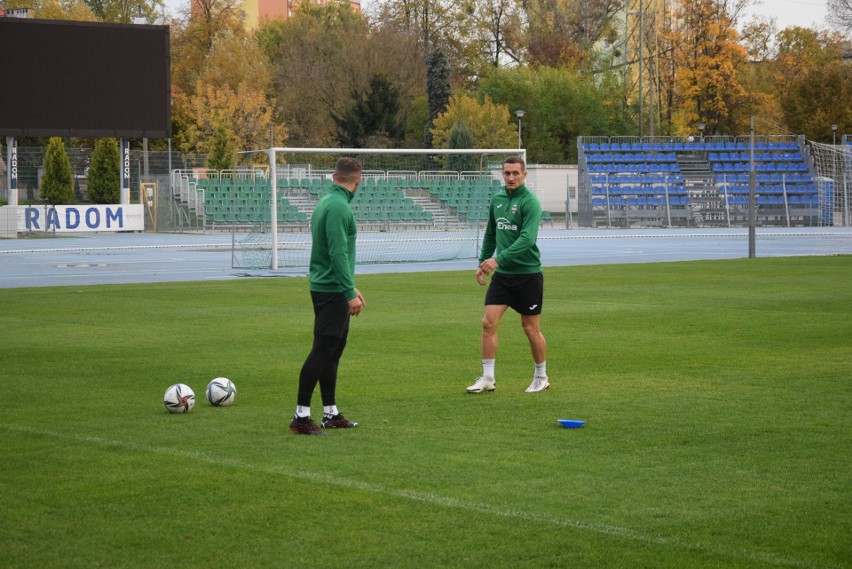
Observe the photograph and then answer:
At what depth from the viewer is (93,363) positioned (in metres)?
12.3

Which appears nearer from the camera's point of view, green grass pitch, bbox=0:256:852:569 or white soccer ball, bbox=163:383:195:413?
green grass pitch, bbox=0:256:852:569

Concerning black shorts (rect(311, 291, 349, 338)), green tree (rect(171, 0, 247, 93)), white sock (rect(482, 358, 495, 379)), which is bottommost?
white sock (rect(482, 358, 495, 379))

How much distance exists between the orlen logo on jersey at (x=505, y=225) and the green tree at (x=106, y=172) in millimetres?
43645

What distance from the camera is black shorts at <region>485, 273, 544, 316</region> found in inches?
424

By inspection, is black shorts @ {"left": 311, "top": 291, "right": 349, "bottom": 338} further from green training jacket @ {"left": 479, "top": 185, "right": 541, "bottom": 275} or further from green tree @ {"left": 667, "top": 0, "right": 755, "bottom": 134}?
green tree @ {"left": 667, "top": 0, "right": 755, "bottom": 134}

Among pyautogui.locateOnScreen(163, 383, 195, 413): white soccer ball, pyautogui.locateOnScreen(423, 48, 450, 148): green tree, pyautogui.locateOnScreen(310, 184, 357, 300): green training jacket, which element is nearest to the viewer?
pyautogui.locateOnScreen(310, 184, 357, 300): green training jacket

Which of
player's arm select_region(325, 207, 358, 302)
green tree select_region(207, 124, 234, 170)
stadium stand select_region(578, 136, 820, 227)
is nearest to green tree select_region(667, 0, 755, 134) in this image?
stadium stand select_region(578, 136, 820, 227)

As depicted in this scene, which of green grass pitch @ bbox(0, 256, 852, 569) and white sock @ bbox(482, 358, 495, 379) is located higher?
white sock @ bbox(482, 358, 495, 379)

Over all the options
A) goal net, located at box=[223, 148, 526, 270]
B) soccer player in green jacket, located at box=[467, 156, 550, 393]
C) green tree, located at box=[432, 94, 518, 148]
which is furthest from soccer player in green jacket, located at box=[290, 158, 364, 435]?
green tree, located at box=[432, 94, 518, 148]

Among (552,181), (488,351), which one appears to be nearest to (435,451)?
(488,351)

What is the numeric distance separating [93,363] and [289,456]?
5092 millimetres

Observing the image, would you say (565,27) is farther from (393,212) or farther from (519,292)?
(519,292)

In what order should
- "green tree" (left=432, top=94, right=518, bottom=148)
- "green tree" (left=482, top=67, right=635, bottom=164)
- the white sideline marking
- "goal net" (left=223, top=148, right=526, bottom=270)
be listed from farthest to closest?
"green tree" (left=482, top=67, right=635, bottom=164) < "green tree" (left=432, top=94, right=518, bottom=148) < "goal net" (left=223, top=148, right=526, bottom=270) < the white sideline marking

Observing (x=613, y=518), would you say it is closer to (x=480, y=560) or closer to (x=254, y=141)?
(x=480, y=560)
